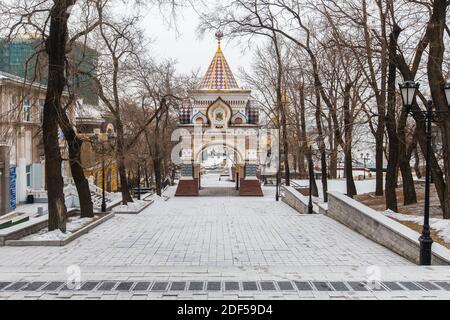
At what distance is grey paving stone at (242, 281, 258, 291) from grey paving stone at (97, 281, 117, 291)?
218 cm

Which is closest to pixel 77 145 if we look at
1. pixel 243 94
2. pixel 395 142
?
pixel 395 142

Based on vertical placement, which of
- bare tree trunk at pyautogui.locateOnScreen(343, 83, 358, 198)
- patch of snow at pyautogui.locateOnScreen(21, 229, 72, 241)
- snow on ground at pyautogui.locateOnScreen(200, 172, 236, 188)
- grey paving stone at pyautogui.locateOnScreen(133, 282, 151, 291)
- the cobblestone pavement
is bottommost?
snow on ground at pyautogui.locateOnScreen(200, 172, 236, 188)

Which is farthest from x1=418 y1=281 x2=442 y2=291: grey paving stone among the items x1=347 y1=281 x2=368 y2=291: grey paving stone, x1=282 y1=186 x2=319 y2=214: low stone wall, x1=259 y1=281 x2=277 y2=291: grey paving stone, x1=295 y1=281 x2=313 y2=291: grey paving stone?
x1=282 y1=186 x2=319 y2=214: low stone wall

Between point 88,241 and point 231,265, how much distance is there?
480cm

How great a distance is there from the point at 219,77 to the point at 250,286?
2908 centimetres

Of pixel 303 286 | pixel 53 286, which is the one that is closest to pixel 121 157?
pixel 53 286

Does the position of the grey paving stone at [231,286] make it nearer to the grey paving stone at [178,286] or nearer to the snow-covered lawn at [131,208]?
the grey paving stone at [178,286]

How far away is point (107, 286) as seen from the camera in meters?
7.65

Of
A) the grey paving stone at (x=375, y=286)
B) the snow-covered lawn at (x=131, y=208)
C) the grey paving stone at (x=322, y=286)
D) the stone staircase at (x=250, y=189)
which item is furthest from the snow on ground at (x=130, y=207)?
the grey paving stone at (x=375, y=286)

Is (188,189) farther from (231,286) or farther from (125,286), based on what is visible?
(231,286)

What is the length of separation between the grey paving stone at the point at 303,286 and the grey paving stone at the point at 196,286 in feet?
5.25

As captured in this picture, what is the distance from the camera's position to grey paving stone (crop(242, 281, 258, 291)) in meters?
7.47

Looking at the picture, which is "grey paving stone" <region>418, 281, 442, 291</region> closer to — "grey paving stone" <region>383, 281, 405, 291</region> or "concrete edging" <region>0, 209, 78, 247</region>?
"grey paving stone" <region>383, 281, 405, 291</region>
